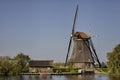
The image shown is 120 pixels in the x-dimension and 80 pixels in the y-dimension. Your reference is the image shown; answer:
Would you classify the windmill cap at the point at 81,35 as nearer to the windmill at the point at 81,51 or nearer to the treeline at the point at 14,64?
the windmill at the point at 81,51

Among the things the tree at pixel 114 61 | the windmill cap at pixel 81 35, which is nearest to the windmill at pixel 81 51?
the windmill cap at pixel 81 35

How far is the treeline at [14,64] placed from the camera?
69.5 meters

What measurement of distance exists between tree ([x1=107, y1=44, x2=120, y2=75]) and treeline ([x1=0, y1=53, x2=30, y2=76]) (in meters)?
19.1

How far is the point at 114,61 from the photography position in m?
61.7

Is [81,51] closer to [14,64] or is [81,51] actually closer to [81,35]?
[81,35]

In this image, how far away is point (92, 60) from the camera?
7881cm

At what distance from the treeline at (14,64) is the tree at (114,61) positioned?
19108 millimetres

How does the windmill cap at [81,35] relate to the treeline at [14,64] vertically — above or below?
above

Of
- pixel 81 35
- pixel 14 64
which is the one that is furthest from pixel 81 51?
pixel 14 64

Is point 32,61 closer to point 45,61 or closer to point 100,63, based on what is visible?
point 45,61

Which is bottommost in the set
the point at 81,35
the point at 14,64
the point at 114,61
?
the point at 114,61

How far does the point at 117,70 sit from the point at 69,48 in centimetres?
2109

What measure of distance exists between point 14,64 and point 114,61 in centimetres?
2110

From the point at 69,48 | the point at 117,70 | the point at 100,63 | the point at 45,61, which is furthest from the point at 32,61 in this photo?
the point at 117,70
